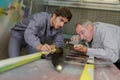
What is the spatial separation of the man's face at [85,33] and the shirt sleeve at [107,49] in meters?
0.16

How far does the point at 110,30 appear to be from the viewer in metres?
2.58

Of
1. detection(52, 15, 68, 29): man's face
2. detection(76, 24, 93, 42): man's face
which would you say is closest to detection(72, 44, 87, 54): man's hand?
detection(76, 24, 93, 42): man's face

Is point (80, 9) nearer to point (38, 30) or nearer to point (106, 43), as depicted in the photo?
point (38, 30)

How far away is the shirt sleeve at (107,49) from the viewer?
7.77 ft

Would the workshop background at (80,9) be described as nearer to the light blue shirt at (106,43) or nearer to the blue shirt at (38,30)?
the blue shirt at (38,30)

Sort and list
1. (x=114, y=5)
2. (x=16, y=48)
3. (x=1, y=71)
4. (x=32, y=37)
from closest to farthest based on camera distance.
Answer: (x=1, y=71) → (x=32, y=37) → (x=16, y=48) → (x=114, y=5)

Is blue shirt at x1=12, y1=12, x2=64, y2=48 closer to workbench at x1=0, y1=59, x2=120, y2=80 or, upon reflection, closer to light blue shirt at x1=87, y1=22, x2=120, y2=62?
light blue shirt at x1=87, y1=22, x2=120, y2=62

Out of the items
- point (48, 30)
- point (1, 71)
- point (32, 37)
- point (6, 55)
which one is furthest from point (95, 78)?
point (6, 55)

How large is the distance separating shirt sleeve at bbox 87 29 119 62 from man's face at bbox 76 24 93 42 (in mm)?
162

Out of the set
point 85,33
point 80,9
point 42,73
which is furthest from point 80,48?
point 80,9

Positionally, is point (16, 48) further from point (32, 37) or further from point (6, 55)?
point (32, 37)

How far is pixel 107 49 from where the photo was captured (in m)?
2.39

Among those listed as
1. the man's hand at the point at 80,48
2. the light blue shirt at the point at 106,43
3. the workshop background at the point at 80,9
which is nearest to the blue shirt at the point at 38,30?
the workshop background at the point at 80,9

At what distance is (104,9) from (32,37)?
1.57 meters
